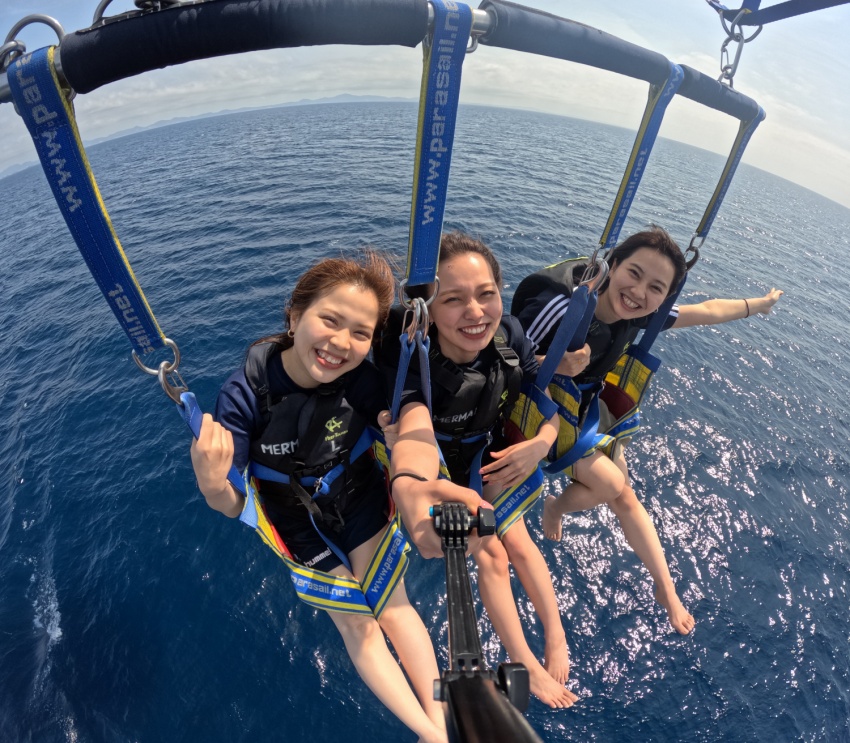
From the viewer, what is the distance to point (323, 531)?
3.12 meters

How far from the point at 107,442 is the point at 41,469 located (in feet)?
2.68

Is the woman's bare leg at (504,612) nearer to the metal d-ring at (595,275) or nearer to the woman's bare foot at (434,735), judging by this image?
the woman's bare foot at (434,735)

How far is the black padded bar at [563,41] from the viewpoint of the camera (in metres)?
1.68

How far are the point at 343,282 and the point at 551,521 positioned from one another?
11.7 ft

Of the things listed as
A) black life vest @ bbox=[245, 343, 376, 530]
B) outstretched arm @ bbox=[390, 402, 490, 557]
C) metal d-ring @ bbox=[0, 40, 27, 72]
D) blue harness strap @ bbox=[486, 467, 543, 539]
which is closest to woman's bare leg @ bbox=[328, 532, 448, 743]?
black life vest @ bbox=[245, 343, 376, 530]

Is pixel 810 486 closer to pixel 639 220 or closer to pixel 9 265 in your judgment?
pixel 639 220

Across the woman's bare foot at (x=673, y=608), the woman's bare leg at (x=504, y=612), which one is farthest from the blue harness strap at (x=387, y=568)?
the woman's bare foot at (x=673, y=608)

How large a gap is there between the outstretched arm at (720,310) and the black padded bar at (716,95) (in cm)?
171

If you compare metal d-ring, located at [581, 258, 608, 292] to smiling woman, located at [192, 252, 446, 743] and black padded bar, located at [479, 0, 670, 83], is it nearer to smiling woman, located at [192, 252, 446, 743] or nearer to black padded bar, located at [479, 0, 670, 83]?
black padded bar, located at [479, 0, 670, 83]

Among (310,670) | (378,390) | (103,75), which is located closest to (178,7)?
(103,75)

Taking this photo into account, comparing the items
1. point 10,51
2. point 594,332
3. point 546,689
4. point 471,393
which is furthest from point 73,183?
point 546,689

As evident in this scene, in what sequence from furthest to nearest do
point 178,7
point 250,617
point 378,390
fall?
point 250,617 < point 378,390 < point 178,7

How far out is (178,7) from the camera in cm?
126

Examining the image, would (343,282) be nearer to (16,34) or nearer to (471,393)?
(471,393)
